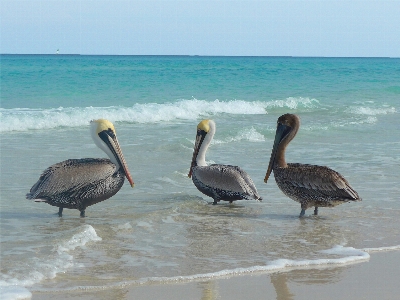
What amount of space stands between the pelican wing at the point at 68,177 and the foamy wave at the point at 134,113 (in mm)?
8552

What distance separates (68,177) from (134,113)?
11.9 meters

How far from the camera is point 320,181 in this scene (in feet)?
23.8

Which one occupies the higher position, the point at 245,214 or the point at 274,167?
the point at 274,167

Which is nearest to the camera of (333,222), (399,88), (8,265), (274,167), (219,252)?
(8,265)

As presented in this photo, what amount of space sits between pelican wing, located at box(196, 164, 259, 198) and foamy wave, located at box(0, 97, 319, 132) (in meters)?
8.36

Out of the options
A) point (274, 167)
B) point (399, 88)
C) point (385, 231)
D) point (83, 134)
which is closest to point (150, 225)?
point (274, 167)

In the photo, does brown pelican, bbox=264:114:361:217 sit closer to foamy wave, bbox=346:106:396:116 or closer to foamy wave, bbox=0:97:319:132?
foamy wave, bbox=0:97:319:132

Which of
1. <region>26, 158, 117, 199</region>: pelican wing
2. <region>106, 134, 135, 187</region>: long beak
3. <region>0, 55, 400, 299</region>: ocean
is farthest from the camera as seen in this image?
<region>106, 134, 135, 187</region>: long beak

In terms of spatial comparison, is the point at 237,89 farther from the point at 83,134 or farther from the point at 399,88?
the point at 83,134

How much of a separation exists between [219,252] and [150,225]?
→ 3.82 ft

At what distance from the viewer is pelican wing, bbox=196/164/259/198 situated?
7.73 m

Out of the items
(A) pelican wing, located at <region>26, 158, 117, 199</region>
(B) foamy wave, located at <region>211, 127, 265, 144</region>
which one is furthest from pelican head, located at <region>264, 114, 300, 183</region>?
(B) foamy wave, located at <region>211, 127, 265, 144</region>

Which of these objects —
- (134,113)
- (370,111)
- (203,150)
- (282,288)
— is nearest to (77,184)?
(203,150)

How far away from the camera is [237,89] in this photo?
31812mm
